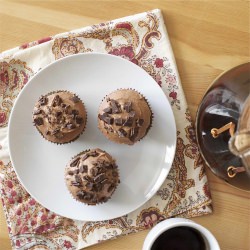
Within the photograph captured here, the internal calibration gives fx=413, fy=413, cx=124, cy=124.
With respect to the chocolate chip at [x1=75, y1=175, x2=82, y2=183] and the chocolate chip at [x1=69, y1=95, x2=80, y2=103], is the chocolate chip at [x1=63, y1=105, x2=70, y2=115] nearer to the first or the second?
the chocolate chip at [x1=69, y1=95, x2=80, y2=103]

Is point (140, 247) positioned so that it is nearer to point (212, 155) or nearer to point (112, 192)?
point (112, 192)

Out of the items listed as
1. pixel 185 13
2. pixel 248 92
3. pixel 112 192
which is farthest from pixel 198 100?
pixel 112 192

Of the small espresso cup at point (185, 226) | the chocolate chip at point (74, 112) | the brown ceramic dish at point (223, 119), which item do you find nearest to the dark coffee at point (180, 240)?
the small espresso cup at point (185, 226)

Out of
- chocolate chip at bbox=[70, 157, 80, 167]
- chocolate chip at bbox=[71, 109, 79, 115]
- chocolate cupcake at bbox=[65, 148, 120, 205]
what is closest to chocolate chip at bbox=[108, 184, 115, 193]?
chocolate cupcake at bbox=[65, 148, 120, 205]

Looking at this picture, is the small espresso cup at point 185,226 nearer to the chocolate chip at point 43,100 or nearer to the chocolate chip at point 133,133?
the chocolate chip at point 133,133

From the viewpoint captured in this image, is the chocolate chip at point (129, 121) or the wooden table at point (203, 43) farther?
the wooden table at point (203, 43)

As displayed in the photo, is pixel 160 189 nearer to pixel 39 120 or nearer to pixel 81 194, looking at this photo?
pixel 81 194
